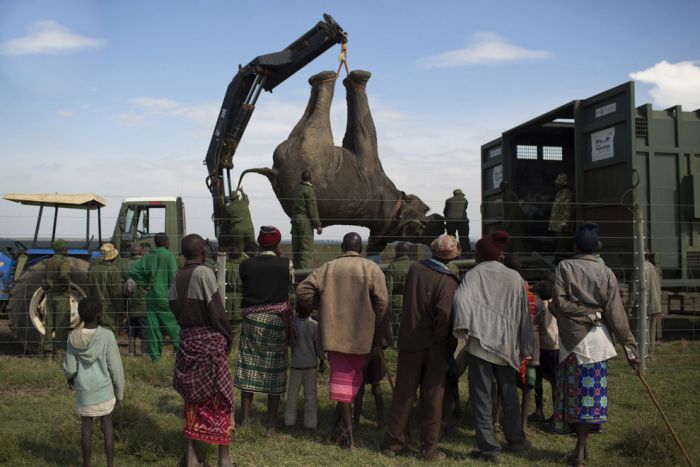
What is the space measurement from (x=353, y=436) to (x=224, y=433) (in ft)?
4.03

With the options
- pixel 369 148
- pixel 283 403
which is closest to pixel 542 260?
pixel 369 148

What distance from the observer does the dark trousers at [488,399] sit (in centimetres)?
441

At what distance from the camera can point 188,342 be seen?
13.7 feet

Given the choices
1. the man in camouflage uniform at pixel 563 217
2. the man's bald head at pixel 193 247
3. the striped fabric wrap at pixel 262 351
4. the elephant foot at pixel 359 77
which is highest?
the elephant foot at pixel 359 77

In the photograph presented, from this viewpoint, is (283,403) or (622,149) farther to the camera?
(622,149)

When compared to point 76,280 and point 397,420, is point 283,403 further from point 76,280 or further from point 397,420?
point 76,280

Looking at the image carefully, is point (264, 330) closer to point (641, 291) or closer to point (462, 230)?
point (641, 291)

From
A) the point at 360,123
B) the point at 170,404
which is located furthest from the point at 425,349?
the point at 360,123

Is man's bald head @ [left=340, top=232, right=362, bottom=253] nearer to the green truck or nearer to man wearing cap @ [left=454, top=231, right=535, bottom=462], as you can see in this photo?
man wearing cap @ [left=454, top=231, right=535, bottom=462]

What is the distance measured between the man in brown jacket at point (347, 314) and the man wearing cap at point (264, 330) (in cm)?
25

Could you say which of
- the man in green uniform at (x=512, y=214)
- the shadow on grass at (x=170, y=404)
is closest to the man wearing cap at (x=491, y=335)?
the shadow on grass at (x=170, y=404)

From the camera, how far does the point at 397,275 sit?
8.05 m

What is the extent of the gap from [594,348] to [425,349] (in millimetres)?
1160

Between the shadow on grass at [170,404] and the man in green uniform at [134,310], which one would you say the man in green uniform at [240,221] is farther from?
the shadow on grass at [170,404]
